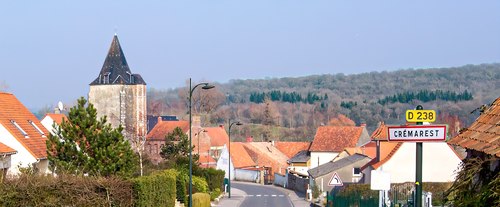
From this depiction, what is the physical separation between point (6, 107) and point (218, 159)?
60.5 metres

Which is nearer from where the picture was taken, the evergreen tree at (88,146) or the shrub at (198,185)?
the evergreen tree at (88,146)

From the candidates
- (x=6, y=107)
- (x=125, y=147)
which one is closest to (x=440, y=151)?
(x=125, y=147)

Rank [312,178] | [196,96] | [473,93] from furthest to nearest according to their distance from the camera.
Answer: [473,93] < [196,96] < [312,178]

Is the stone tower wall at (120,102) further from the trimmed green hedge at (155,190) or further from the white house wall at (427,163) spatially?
the trimmed green hedge at (155,190)

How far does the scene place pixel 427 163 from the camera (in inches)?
1841

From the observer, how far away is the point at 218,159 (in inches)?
3898

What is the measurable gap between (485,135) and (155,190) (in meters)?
20.9

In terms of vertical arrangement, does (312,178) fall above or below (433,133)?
below

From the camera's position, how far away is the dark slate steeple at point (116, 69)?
92.4 m

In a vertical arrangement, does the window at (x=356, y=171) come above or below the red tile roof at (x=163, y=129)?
below

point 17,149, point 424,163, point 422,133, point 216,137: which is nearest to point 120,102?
point 216,137

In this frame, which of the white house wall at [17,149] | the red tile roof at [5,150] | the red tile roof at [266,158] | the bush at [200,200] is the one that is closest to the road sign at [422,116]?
the red tile roof at [5,150]

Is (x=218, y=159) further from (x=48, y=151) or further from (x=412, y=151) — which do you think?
(x=48, y=151)

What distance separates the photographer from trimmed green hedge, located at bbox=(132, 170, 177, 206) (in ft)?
90.7
